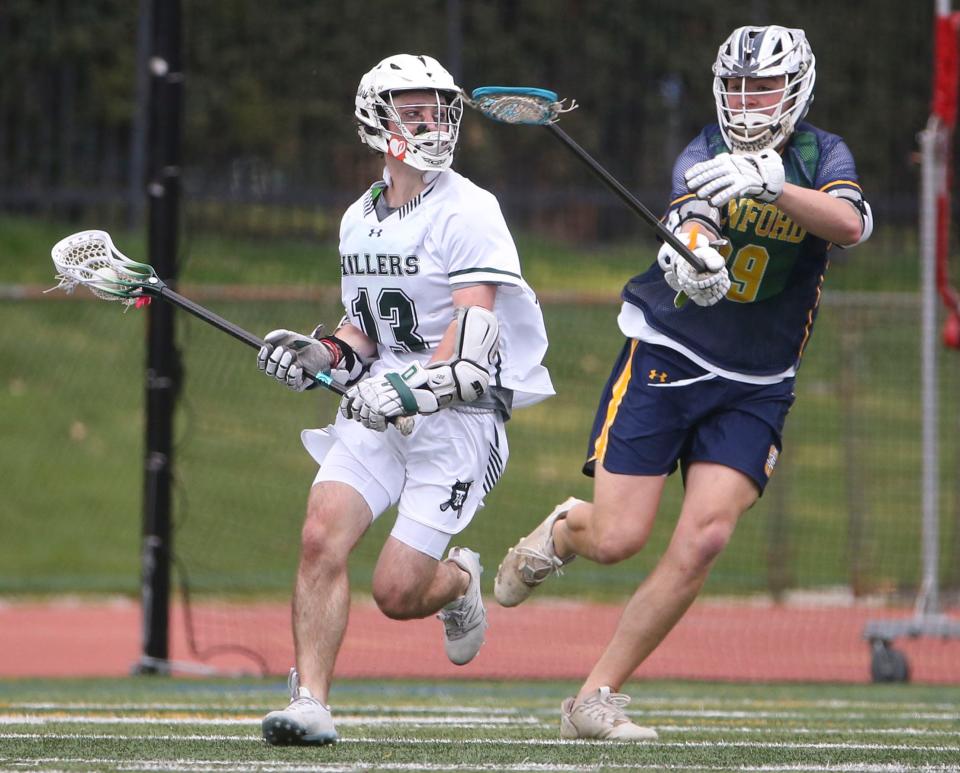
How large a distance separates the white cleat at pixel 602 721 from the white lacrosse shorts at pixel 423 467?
666 millimetres

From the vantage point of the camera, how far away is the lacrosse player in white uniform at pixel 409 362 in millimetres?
5203

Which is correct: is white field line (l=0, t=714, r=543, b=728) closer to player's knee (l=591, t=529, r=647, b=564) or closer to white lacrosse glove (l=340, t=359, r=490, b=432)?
player's knee (l=591, t=529, r=647, b=564)

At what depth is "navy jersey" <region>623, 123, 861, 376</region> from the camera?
5543 millimetres

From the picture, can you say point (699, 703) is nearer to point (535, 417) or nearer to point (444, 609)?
point (444, 609)

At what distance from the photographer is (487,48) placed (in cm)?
1120

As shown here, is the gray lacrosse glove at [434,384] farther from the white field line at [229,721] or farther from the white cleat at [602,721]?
the white field line at [229,721]

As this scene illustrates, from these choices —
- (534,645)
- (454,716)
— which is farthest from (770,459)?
(534,645)

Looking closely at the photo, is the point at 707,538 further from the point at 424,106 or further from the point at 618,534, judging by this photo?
the point at 424,106

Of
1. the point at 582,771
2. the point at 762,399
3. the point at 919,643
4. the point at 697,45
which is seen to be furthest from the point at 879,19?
the point at 582,771

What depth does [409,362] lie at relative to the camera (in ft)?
18.4

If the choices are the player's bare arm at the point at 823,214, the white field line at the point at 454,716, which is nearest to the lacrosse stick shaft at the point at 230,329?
the white field line at the point at 454,716

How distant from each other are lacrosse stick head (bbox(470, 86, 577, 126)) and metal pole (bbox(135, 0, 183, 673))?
3.75 meters

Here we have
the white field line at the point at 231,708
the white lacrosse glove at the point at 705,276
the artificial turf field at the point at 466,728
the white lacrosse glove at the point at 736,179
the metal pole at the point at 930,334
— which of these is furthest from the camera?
the metal pole at the point at 930,334

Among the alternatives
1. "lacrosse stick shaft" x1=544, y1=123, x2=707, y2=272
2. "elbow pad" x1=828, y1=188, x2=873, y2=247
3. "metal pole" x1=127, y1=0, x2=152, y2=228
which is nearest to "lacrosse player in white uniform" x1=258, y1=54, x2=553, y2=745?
"lacrosse stick shaft" x1=544, y1=123, x2=707, y2=272
